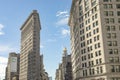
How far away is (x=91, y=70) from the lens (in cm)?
10212

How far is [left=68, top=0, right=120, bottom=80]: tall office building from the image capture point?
9538cm

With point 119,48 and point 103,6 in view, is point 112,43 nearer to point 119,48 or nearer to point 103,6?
point 119,48

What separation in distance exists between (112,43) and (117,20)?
380 inches

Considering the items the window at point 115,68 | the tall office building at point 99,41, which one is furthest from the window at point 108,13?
the window at point 115,68

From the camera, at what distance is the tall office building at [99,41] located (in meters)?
95.4

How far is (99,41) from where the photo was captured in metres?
99.2

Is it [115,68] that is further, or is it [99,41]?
[99,41]

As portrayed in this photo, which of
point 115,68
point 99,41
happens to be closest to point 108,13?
point 99,41

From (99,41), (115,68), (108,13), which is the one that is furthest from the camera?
(108,13)

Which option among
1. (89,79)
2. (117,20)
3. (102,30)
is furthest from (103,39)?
(89,79)

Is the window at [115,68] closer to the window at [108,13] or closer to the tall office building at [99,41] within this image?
the tall office building at [99,41]

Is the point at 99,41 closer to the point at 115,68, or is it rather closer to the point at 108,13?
the point at 108,13

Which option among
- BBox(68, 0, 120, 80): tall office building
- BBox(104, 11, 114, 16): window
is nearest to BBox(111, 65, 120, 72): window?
BBox(68, 0, 120, 80): tall office building

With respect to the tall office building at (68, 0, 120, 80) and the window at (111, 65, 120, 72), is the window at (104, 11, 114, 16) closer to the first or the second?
the tall office building at (68, 0, 120, 80)
